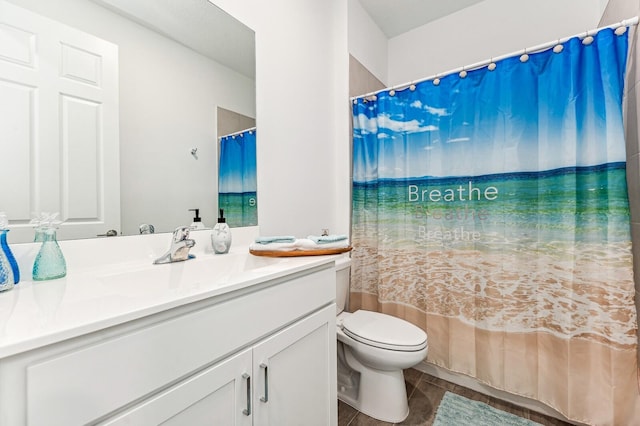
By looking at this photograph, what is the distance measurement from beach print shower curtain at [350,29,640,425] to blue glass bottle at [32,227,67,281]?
1528mm

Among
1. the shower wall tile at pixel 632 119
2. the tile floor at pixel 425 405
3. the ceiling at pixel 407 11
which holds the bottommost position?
the tile floor at pixel 425 405

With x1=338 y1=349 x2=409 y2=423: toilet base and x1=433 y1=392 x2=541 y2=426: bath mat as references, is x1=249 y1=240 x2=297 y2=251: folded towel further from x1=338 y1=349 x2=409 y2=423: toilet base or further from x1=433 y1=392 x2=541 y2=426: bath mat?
x1=433 y1=392 x2=541 y2=426: bath mat

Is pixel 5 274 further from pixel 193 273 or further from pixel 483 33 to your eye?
pixel 483 33

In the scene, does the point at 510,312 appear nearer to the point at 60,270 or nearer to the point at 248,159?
the point at 248,159

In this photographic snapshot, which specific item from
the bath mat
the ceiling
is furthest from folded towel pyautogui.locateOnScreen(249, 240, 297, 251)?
the ceiling

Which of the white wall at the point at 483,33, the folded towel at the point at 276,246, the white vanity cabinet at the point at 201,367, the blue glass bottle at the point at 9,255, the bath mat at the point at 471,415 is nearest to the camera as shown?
the white vanity cabinet at the point at 201,367

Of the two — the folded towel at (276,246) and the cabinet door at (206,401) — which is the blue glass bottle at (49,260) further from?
the folded towel at (276,246)

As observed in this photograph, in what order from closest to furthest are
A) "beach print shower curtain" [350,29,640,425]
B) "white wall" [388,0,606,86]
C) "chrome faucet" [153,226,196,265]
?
"chrome faucet" [153,226,196,265] → "beach print shower curtain" [350,29,640,425] → "white wall" [388,0,606,86]

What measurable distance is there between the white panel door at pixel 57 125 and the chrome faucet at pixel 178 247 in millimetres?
182

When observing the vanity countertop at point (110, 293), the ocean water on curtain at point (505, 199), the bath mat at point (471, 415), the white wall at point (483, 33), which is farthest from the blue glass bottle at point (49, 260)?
the white wall at point (483, 33)

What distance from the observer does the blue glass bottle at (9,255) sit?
27.1 inches

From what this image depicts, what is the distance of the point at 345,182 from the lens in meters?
1.99

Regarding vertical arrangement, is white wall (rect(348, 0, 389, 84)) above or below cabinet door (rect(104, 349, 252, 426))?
above

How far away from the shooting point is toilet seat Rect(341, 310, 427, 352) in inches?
53.3
